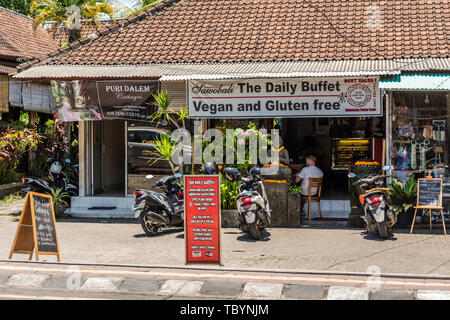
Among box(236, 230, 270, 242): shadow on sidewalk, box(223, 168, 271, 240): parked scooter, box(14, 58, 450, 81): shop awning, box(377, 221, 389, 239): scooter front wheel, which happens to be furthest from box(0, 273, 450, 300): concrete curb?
box(14, 58, 450, 81): shop awning

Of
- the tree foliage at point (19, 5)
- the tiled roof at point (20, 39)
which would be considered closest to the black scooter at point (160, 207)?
the tiled roof at point (20, 39)

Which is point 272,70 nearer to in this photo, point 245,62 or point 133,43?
point 245,62

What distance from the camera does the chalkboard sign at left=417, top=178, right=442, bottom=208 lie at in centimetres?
1110

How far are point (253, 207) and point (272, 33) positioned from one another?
18.5ft

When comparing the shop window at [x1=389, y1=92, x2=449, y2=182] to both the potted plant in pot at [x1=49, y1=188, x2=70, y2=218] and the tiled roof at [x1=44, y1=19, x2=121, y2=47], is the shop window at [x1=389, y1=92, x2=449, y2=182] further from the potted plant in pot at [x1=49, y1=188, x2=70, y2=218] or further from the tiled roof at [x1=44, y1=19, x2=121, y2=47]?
the tiled roof at [x1=44, y1=19, x2=121, y2=47]

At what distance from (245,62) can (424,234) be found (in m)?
5.21

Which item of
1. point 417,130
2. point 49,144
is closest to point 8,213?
point 49,144

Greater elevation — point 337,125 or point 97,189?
point 337,125

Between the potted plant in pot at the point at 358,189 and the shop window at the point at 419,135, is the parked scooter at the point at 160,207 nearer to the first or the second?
the potted plant in pot at the point at 358,189

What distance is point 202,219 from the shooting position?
27.5 ft

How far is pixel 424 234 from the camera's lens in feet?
36.1

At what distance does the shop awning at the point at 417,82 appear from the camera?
449 inches
